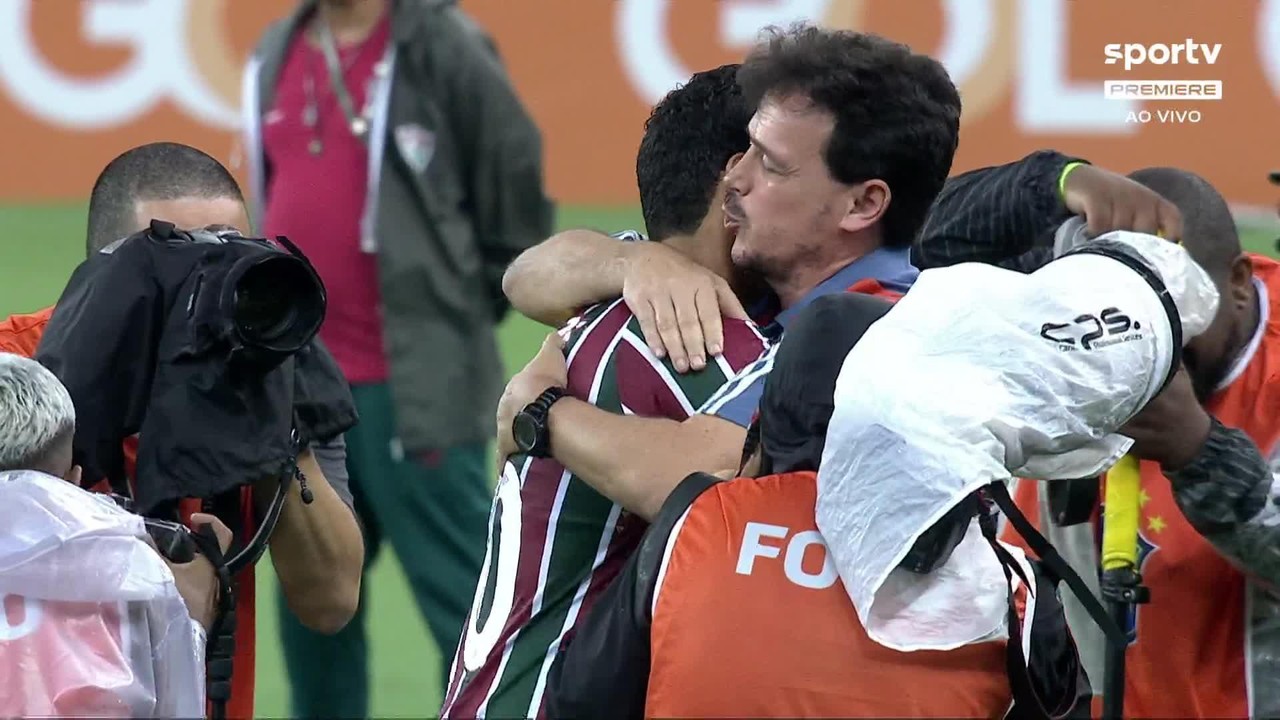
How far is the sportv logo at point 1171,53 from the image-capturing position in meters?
3.76

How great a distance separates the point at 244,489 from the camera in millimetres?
2312

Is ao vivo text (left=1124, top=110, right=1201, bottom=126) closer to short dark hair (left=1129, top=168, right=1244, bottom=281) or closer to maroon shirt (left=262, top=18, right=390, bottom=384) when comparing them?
short dark hair (left=1129, top=168, right=1244, bottom=281)

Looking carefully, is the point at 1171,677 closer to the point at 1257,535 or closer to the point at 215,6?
the point at 1257,535

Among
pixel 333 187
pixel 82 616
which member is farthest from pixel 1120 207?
pixel 333 187

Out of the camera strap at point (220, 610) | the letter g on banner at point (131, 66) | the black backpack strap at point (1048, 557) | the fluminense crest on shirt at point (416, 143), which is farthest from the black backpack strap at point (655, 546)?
the letter g on banner at point (131, 66)

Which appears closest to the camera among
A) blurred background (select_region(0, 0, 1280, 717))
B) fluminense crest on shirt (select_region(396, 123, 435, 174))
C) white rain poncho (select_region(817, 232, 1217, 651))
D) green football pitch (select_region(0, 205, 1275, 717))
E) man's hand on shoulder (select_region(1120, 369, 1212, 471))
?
white rain poncho (select_region(817, 232, 1217, 651))

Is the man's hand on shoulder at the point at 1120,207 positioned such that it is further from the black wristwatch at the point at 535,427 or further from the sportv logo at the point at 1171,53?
the sportv logo at the point at 1171,53

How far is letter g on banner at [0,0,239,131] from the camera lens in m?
5.41

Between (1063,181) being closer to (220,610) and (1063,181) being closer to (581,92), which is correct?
(220,610)

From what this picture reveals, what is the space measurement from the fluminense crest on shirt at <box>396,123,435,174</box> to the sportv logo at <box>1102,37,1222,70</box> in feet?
4.83

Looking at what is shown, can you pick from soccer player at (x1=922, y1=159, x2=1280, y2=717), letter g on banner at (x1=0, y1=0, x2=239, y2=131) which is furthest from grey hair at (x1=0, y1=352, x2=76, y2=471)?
letter g on banner at (x1=0, y1=0, x2=239, y2=131)

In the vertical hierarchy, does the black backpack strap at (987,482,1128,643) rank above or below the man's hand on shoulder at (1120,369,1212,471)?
above

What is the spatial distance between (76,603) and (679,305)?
70 cm

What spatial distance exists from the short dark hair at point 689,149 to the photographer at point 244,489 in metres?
0.54
